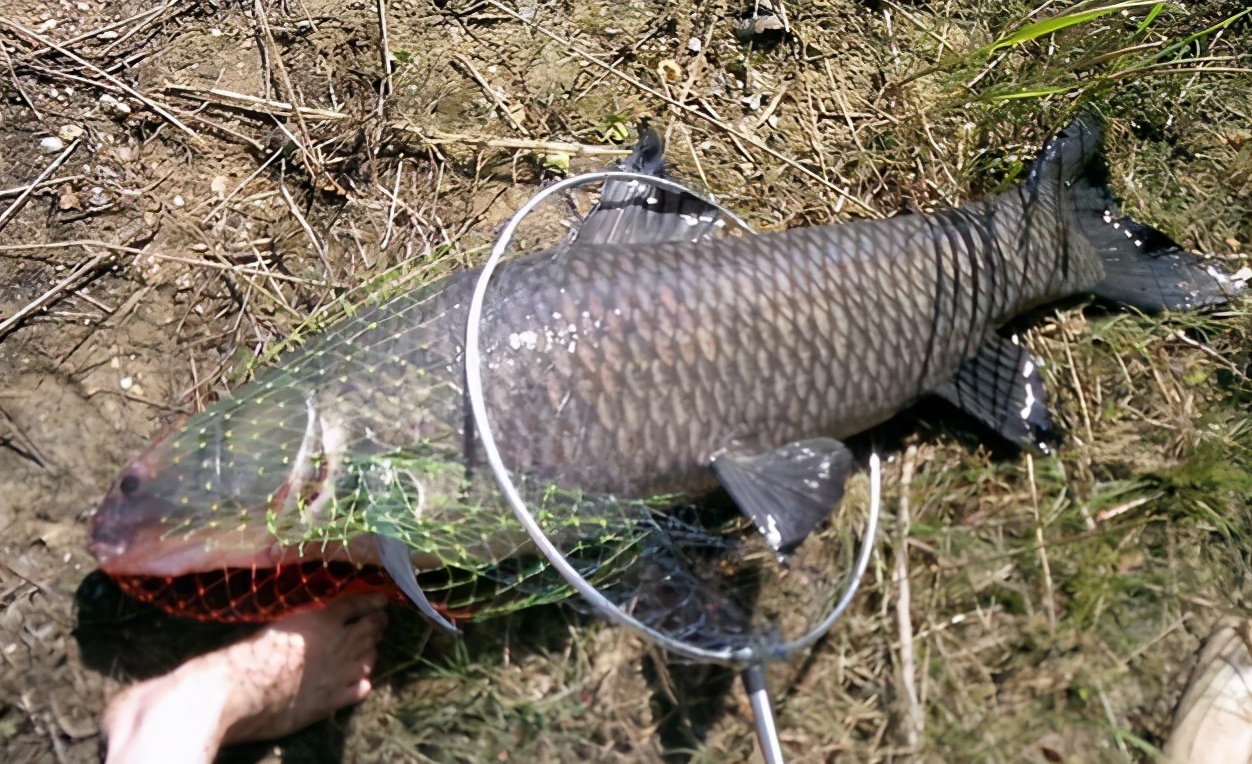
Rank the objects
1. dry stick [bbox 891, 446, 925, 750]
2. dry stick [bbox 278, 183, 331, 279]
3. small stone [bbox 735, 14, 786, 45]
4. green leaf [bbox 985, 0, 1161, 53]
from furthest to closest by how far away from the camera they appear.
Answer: small stone [bbox 735, 14, 786, 45], dry stick [bbox 278, 183, 331, 279], dry stick [bbox 891, 446, 925, 750], green leaf [bbox 985, 0, 1161, 53]

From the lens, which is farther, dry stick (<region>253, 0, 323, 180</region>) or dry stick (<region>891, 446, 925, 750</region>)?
dry stick (<region>253, 0, 323, 180</region>)

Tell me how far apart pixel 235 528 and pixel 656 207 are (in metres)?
1.51

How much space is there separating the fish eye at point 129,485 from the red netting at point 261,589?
32cm

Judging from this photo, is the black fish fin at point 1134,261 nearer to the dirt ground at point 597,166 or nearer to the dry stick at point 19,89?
the dirt ground at point 597,166

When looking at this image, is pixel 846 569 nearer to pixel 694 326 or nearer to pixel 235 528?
pixel 694 326

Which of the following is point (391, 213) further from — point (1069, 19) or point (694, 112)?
point (1069, 19)

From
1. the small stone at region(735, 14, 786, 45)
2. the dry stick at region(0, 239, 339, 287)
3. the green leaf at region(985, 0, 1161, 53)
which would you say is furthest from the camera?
the small stone at region(735, 14, 786, 45)

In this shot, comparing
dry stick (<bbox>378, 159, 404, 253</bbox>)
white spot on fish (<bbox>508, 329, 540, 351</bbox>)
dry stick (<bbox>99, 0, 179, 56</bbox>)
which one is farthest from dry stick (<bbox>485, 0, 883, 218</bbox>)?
white spot on fish (<bbox>508, 329, 540, 351</bbox>)

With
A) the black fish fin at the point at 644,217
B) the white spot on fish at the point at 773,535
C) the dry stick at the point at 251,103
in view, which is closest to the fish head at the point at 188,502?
the black fish fin at the point at 644,217

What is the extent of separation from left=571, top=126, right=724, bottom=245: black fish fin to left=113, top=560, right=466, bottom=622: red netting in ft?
3.91

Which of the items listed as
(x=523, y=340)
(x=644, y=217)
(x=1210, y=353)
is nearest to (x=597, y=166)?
(x=644, y=217)

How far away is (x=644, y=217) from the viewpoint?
267 centimetres

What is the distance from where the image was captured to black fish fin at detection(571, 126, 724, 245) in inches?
104

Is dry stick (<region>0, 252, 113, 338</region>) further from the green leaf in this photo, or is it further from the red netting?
the green leaf
